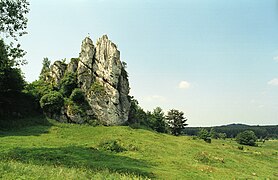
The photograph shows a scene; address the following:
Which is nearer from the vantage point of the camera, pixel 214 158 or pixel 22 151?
pixel 22 151

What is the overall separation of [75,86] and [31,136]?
77.0ft

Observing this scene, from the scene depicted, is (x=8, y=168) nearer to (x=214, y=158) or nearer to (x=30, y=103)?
(x=214, y=158)

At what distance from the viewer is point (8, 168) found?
14.5 meters

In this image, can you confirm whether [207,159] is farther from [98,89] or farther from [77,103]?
[77,103]

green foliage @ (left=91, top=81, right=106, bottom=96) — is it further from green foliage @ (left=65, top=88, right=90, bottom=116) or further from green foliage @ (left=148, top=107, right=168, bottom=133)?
green foliage @ (left=148, top=107, right=168, bottom=133)

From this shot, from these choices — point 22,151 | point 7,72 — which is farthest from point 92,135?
point 7,72

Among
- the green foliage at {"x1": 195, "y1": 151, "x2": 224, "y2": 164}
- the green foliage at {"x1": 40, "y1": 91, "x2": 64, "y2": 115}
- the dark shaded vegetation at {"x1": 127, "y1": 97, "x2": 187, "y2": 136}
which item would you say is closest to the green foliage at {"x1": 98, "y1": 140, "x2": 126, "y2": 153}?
the green foliage at {"x1": 195, "y1": 151, "x2": 224, "y2": 164}

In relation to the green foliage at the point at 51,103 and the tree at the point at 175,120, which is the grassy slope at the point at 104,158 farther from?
the tree at the point at 175,120

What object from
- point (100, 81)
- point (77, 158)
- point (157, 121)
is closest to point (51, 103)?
point (100, 81)

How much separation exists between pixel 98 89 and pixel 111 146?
26.5m

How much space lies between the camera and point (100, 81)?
212ft

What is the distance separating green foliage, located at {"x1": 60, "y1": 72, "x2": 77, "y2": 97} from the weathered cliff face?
122cm

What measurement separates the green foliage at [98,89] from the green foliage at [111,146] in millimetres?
24171

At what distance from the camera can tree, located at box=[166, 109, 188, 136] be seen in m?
97.1
